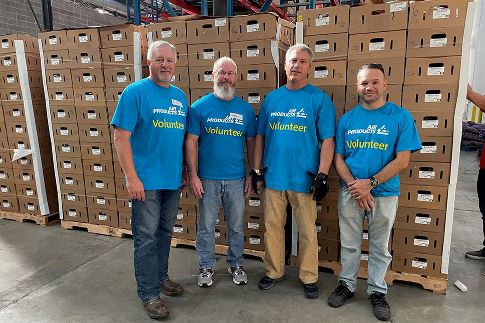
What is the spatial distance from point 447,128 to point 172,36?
2750 millimetres

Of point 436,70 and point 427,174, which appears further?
point 427,174

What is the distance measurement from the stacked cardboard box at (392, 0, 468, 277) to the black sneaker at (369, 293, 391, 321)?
548mm

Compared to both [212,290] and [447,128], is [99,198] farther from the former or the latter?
[447,128]

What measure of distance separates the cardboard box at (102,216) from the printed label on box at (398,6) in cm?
365

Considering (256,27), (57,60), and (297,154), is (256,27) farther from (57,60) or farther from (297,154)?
(57,60)

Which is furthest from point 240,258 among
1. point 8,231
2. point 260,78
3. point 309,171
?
point 8,231

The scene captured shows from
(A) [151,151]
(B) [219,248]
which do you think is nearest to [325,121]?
(A) [151,151]

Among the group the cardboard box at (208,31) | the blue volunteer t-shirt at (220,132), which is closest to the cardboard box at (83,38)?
the cardboard box at (208,31)

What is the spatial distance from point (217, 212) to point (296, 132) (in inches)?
39.0

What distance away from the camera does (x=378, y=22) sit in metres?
2.92

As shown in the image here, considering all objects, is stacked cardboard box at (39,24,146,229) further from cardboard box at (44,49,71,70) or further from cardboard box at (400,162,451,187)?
cardboard box at (400,162,451,187)

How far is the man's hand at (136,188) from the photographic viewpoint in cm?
246

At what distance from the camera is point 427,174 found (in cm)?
297

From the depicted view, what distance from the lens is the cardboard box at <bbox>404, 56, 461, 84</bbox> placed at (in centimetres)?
279
